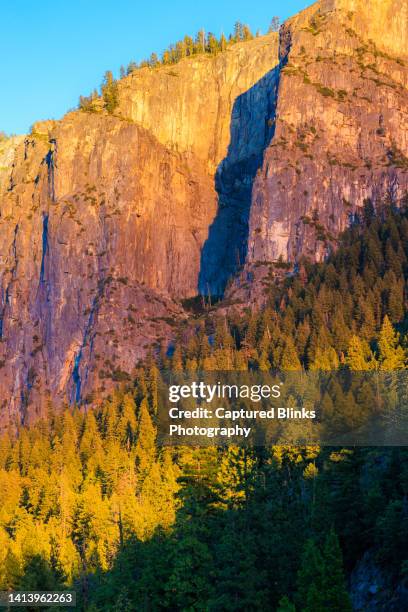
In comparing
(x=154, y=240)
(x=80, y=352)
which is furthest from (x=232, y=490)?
(x=154, y=240)

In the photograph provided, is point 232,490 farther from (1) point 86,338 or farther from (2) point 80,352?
(1) point 86,338

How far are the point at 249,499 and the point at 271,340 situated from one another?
211ft

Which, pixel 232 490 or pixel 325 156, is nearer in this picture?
pixel 232 490

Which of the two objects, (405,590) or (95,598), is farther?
(95,598)

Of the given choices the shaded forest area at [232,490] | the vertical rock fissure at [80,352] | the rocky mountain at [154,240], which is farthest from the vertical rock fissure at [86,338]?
the shaded forest area at [232,490]

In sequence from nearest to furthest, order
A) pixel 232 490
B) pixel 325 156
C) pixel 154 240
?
pixel 232 490, pixel 325 156, pixel 154 240

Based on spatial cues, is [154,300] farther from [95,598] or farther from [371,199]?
[95,598]

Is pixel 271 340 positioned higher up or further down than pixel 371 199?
further down

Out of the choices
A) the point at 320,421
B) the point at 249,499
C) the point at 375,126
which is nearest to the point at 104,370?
the point at 375,126

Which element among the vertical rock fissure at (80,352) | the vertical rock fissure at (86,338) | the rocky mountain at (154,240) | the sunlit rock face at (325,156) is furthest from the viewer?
the sunlit rock face at (325,156)

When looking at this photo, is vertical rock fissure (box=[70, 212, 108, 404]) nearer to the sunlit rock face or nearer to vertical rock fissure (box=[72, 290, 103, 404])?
vertical rock fissure (box=[72, 290, 103, 404])

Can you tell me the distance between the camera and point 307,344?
445 ft

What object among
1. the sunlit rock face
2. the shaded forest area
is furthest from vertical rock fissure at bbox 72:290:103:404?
the sunlit rock face

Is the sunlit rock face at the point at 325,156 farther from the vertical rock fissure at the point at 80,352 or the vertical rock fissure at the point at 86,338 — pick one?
the vertical rock fissure at the point at 80,352
